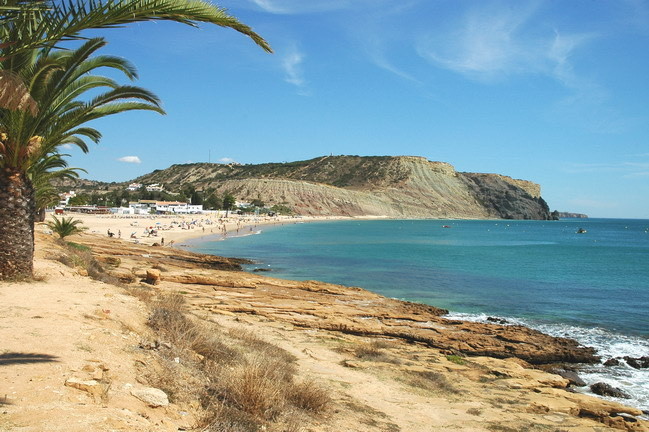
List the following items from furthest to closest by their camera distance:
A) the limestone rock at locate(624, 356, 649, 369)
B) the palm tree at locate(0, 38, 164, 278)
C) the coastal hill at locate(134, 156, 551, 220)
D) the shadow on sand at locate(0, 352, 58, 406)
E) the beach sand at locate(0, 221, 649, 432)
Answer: the coastal hill at locate(134, 156, 551, 220), the limestone rock at locate(624, 356, 649, 369), the palm tree at locate(0, 38, 164, 278), the shadow on sand at locate(0, 352, 58, 406), the beach sand at locate(0, 221, 649, 432)

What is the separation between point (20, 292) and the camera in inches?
319

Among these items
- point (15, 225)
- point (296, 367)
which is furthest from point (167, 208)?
point (296, 367)

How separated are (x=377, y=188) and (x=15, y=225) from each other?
147081mm

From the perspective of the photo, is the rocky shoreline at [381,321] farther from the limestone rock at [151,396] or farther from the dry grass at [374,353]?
the limestone rock at [151,396]

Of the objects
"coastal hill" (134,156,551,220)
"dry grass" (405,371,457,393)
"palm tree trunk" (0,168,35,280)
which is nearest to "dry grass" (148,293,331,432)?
"dry grass" (405,371,457,393)

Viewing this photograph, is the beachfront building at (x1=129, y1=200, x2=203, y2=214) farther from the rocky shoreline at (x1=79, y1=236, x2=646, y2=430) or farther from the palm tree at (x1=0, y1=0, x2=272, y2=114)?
the palm tree at (x1=0, y1=0, x2=272, y2=114)

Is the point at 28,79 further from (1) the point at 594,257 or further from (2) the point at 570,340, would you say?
(1) the point at 594,257

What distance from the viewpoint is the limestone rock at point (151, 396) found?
4.60 metres

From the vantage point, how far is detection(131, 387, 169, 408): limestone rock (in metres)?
4.60

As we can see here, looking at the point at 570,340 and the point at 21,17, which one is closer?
the point at 21,17

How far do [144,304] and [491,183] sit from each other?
595 feet

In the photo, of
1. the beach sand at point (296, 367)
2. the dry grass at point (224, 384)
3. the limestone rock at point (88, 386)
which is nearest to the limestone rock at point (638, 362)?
the beach sand at point (296, 367)

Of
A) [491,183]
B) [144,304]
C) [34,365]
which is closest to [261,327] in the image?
[144,304]

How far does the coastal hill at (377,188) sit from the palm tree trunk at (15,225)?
125368 millimetres
